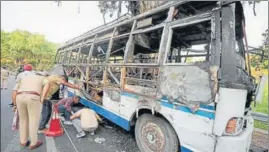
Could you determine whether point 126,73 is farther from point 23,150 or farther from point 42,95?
point 23,150

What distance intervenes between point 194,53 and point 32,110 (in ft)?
12.1

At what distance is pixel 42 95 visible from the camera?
12.0 feet

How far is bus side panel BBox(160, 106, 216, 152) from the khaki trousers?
240cm

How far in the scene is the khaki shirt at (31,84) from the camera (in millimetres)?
3512

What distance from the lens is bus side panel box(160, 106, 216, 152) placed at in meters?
2.35

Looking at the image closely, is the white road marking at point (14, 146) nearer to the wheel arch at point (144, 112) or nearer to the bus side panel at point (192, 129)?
the wheel arch at point (144, 112)

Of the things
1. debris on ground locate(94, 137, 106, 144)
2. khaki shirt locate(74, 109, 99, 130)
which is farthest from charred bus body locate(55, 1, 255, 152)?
debris on ground locate(94, 137, 106, 144)

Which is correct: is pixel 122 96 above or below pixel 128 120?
above

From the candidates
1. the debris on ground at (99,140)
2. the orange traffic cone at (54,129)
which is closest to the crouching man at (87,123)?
the debris on ground at (99,140)

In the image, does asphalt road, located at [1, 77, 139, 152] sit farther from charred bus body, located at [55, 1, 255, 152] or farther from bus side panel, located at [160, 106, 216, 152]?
bus side panel, located at [160, 106, 216, 152]

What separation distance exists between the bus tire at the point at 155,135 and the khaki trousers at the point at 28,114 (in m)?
1.89

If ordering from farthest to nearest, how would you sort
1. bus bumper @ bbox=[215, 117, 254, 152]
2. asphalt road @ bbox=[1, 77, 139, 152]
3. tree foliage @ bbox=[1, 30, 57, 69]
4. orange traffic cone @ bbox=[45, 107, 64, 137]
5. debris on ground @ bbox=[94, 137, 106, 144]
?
tree foliage @ bbox=[1, 30, 57, 69], orange traffic cone @ bbox=[45, 107, 64, 137], debris on ground @ bbox=[94, 137, 106, 144], asphalt road @ bbox=[1, 77, 139, 152], bus bumper @ bbox=[215, 117, 254, 152]

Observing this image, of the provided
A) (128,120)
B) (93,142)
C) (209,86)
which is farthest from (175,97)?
(93,142)

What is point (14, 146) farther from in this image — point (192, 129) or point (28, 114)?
point (192, 129)
